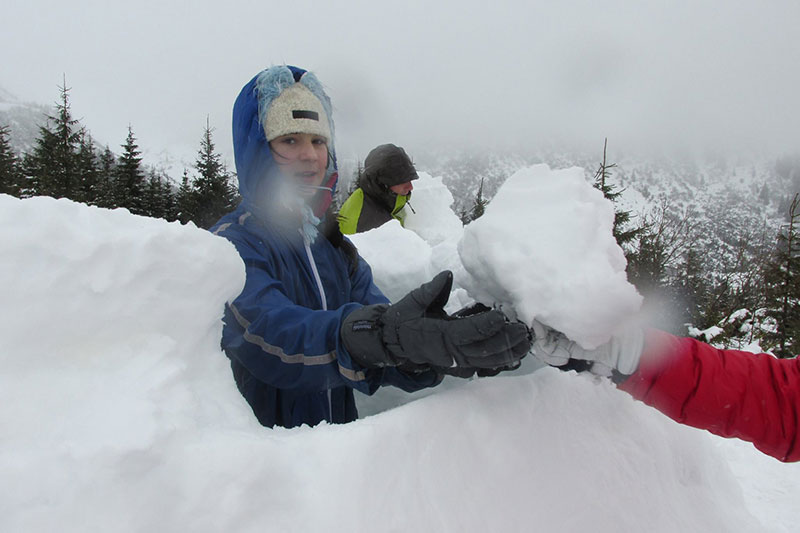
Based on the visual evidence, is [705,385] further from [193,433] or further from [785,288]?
[785,288]

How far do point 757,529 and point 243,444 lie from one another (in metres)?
1.99

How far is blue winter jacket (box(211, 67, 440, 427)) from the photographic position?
1.28m

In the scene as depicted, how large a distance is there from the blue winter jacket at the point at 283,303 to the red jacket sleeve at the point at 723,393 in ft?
2.22

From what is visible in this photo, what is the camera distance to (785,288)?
A: 1471 cm

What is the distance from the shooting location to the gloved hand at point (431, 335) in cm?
108

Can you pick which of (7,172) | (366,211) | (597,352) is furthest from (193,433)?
(7,172)

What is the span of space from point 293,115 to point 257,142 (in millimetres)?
179

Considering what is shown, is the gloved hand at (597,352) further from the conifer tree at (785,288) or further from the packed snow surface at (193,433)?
the conifer tree at (785,288)

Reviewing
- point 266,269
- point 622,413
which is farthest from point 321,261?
point 622,413

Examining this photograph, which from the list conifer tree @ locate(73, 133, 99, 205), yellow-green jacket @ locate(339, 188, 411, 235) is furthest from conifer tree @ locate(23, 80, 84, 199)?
yellow-green jacket @ locate(339, 188, 411, 235)

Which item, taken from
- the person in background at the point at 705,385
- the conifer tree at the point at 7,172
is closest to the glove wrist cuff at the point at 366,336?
the person in background at the point at 705,385

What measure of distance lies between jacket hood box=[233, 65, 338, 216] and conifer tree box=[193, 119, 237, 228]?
2084 centimetres

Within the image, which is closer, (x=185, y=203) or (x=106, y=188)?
(x=185, y=203)

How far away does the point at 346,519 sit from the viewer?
32.4 inches
